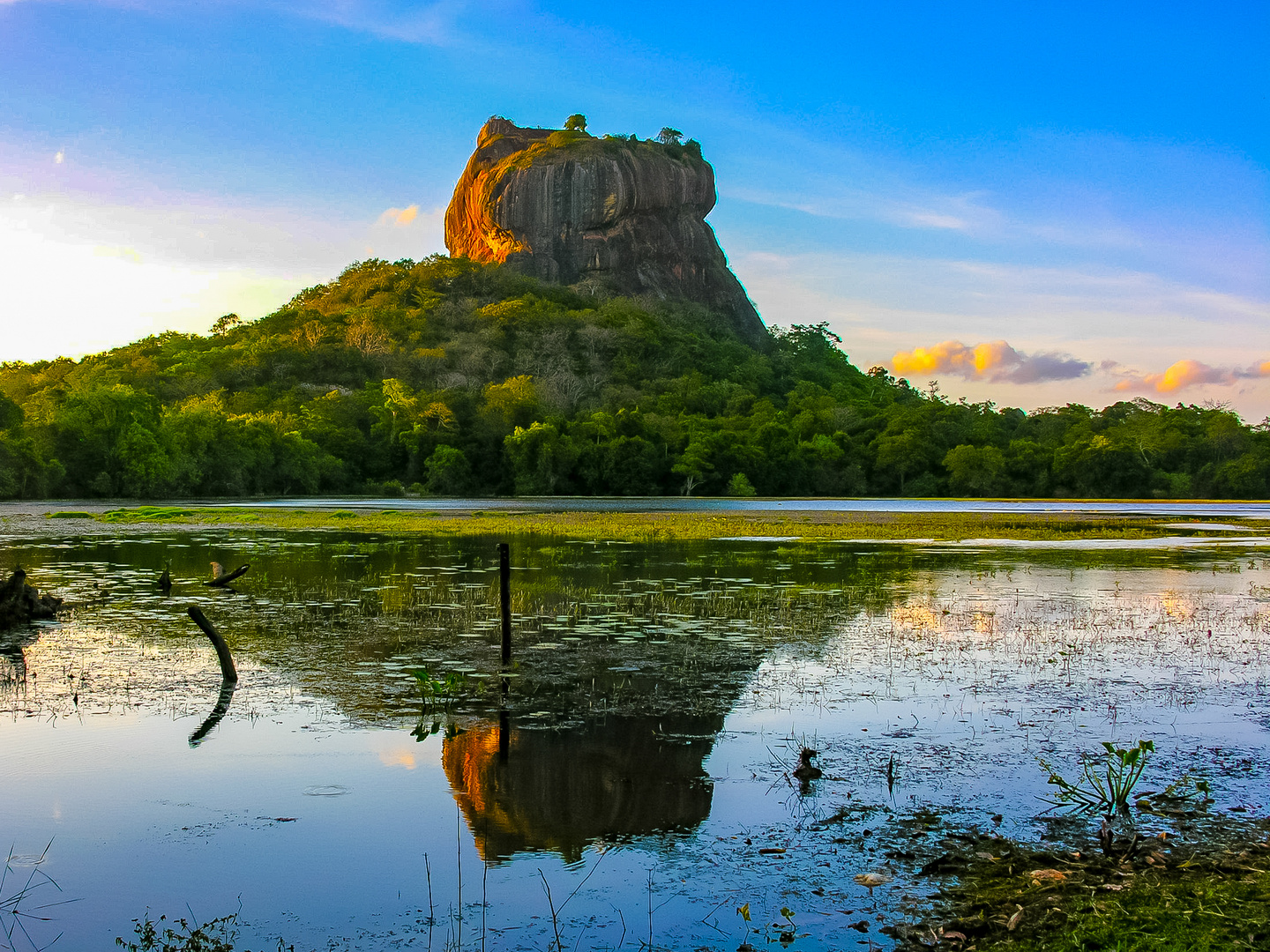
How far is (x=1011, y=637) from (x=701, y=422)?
4135 inches

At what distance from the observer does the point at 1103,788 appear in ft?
28.8

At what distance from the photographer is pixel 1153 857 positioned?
701 centimetres

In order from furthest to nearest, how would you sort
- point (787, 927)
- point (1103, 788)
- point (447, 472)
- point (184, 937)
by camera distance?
1. point (447, 472)
2. point (1103, 788)
3. point (787, 927)
4. point (184, 937)

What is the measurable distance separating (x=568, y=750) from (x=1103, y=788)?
16.3 feet

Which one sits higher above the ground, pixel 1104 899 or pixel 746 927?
pixel 1104 899

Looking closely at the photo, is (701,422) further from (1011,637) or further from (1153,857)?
(1153,857)

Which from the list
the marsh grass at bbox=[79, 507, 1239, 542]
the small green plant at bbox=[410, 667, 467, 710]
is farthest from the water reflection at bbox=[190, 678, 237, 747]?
the marsh grass at bbox=[79, 507, 1239, 542]

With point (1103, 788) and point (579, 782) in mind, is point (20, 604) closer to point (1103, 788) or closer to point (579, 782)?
point (579, 782)

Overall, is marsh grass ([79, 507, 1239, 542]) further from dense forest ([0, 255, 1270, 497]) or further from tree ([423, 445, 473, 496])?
tree ([423, 445, 473, 496])

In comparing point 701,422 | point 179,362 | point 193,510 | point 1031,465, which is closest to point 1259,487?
point 1031,465

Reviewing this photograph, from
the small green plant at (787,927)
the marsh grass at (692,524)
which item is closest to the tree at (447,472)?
the marsh grass at (692,524)

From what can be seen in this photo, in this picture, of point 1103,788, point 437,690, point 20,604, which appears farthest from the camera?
point 20,604

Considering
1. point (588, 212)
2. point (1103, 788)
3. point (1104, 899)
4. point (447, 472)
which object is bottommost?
point (1103, 788)

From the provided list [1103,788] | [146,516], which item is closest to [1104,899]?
[1103,788]
